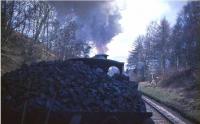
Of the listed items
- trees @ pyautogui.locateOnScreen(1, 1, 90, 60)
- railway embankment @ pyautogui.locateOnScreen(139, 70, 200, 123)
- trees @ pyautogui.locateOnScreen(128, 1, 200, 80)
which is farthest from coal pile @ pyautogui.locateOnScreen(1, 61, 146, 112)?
trees @ pyautogui.locateOnScreen(128, 1, 200, 80)

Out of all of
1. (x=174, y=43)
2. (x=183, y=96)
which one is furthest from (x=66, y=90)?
(x=174, y=43)

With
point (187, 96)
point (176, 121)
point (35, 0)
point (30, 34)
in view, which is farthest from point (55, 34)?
point (176, 121)

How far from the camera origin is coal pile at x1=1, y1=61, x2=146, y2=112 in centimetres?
846

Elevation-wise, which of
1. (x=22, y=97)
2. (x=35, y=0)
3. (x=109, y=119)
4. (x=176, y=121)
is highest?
(x=35, y=0)

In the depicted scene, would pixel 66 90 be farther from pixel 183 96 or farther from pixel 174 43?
pixel 174 43

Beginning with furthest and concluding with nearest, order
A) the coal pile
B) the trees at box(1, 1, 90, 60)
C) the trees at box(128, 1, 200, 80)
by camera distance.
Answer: the trees at box(128, 1, 200, 80) → the trees at box(1, 1, 90, 60) → the coal pile

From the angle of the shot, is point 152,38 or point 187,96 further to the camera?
point 152,38

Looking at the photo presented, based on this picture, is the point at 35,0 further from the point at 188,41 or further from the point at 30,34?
the point at 188,41

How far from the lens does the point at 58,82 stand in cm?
935

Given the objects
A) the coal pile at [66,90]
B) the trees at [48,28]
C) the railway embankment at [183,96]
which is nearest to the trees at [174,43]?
the railway embankment at [183,96]

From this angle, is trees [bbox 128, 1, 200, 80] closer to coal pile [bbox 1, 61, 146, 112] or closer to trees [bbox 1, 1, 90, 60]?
trees [bbox 1, 1, 90, 60]

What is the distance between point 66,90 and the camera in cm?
916

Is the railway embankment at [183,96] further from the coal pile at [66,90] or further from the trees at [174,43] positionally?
the coal pile at [66,90]

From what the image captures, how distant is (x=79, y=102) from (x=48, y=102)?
38.2 inches
